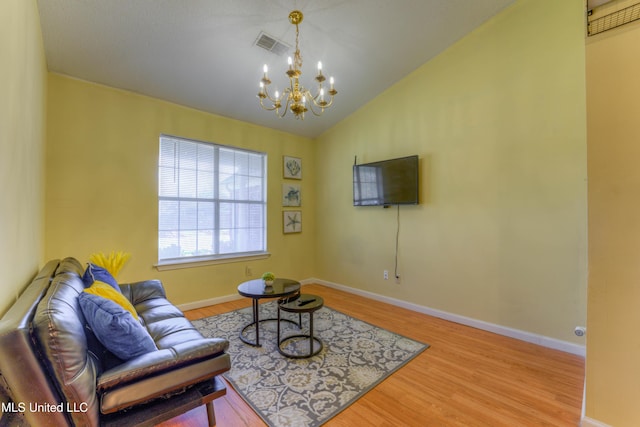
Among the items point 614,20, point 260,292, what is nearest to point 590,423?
point 614,20

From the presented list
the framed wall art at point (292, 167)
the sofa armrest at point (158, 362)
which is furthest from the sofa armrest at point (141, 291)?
the framed wall art at point (292, 167)

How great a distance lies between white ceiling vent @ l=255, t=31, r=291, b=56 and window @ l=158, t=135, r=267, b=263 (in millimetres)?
1666

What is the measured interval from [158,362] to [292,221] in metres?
3.52

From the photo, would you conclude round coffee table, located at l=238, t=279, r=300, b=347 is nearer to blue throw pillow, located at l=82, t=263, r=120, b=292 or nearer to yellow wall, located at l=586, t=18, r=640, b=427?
blue throw pillow, located at l=82, t=263, r=120, b=292

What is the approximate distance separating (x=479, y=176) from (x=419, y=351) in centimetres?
201

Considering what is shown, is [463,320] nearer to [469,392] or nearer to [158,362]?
[469,392]

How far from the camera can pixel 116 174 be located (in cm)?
320

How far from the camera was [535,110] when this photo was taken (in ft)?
9.02

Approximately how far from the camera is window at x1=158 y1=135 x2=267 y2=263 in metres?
3.62

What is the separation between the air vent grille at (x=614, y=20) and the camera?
1496 mm

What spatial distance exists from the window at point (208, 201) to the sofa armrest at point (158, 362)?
7.79ft

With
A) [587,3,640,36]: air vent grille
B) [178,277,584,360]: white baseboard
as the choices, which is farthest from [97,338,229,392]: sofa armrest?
[587,3,640,36]: air vent grille

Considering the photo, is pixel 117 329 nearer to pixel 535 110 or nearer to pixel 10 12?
pixel 10 12

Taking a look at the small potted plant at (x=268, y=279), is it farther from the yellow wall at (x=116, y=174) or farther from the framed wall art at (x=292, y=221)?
the framed wall art at (x=292, y=221)
